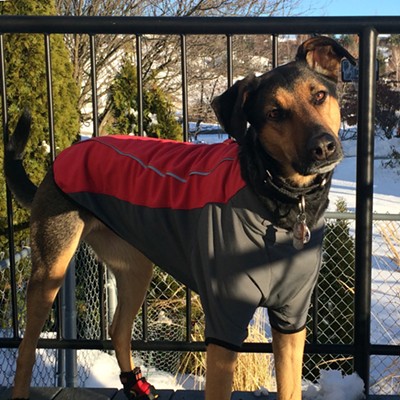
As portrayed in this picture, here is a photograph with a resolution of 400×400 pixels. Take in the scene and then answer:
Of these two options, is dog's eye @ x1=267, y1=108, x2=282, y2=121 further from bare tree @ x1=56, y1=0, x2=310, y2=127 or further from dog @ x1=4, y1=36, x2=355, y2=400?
bare tree @ x1=56, y1=0, x2=310, y2=127

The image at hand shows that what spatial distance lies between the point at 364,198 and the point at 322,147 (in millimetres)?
954

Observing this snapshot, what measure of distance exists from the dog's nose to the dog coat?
1.03 feet

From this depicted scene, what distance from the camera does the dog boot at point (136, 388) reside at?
3.32 meters

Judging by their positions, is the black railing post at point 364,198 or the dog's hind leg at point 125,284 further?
the dog's hind leg at point 125,284

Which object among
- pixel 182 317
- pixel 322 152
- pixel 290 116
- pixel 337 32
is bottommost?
pixel 182 317

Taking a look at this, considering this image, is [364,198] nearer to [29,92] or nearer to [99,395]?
[99,395]

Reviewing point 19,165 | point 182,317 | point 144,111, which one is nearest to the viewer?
point 19,165

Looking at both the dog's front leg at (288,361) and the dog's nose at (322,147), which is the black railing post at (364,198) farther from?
the dog's nose at (322,147)

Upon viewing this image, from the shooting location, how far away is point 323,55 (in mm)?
2783

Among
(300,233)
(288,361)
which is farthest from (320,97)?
(288,361)

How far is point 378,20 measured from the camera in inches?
122

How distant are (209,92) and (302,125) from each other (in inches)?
472

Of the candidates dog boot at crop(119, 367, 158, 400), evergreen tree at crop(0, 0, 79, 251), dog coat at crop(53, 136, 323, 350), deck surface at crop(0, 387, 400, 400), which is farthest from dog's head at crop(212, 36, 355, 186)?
evergreen tree at crop(0, 0, 79, 251)

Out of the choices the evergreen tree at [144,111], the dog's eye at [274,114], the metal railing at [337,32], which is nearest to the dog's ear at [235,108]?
the dog's eye at [274,114]
